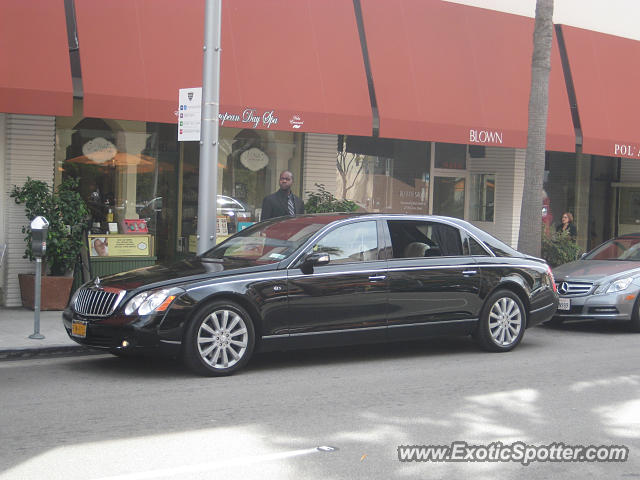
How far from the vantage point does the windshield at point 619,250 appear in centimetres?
1274

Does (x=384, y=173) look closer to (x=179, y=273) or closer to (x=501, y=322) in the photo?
(x=501, y=322)

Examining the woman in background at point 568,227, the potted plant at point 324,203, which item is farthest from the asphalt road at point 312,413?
the woman in background at point 568,227

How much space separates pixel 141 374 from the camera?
26.3 ft

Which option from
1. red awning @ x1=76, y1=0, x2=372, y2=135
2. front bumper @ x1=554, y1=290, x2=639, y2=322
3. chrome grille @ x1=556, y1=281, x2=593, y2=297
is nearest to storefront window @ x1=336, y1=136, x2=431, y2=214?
red awning @ x1=76, y1=0, x2=372, y2=135

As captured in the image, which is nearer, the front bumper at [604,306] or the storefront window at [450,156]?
the front bumper at [604,306]

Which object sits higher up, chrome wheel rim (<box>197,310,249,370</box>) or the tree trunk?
the tree trunk

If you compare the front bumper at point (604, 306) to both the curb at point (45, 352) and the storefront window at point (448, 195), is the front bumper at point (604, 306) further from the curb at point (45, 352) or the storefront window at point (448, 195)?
the storefront window at point (448, 195)

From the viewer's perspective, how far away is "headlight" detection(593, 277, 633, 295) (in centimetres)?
1153

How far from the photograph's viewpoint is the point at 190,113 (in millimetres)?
10852

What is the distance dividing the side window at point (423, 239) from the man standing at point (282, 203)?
10.7ft

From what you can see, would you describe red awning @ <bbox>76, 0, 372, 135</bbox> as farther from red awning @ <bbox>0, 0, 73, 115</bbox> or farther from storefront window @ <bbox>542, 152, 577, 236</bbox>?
storefront window @ <bbox>542, 152, 577, 236</bbox>

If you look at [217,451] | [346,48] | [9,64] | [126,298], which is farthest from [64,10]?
[217,451]

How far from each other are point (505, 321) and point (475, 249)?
94 centimetres

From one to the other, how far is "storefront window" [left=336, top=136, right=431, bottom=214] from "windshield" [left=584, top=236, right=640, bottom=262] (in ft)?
15.9
